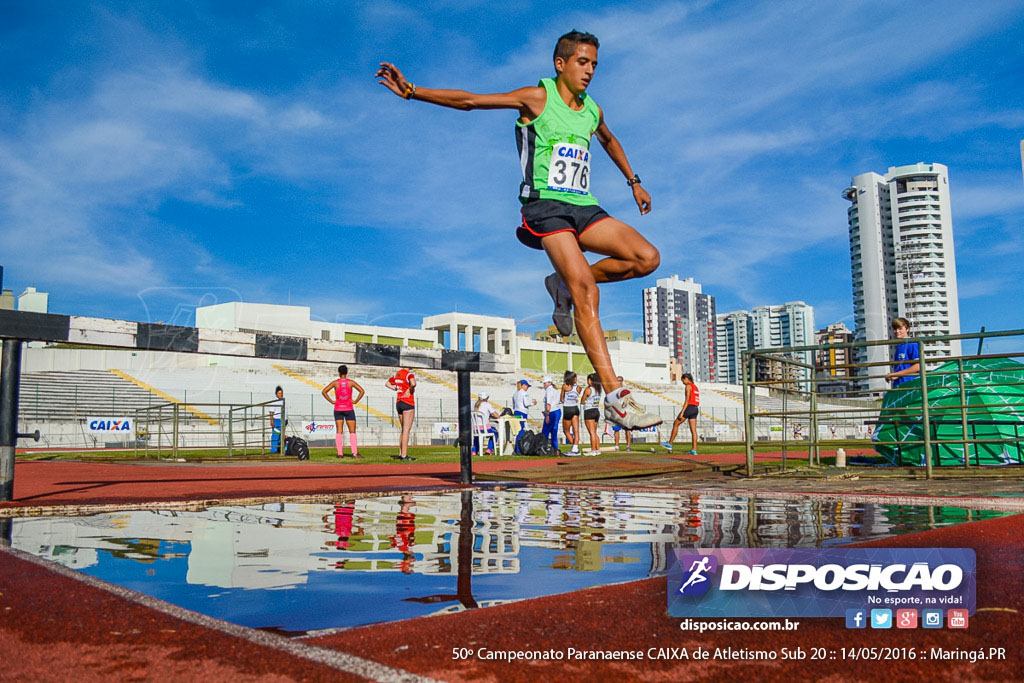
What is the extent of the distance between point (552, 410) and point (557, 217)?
518 inches

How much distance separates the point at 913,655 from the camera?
4.75 ft

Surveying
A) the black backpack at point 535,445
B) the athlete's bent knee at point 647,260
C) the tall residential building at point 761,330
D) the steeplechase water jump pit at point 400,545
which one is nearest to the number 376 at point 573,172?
the athlete's bent knee at point 647,260

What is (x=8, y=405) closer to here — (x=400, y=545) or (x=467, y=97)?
(x=400, y=545)

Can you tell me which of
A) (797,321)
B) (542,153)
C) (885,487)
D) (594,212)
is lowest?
(885,487)

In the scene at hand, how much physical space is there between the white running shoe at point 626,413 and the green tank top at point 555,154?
3.24 ft

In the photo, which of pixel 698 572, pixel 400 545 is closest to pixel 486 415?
pixel 400 545

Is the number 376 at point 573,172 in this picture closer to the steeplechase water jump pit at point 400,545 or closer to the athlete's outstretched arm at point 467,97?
the athlete's outstretched arm at point 467,97

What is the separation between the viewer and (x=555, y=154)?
3.69 meters

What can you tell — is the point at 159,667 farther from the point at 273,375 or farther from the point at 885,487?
the point at 273,375

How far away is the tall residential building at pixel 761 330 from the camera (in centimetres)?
15412

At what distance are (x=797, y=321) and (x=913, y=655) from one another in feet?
537

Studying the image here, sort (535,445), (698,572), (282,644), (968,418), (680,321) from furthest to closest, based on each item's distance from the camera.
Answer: (680,321) → (535,445) → (968,418) → (698,572) → (282,644)

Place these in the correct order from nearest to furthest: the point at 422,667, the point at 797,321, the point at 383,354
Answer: the point at 422,667 → the point at 383,354 → the point at 797,321

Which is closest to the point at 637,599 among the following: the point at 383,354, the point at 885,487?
the point at 383,354
